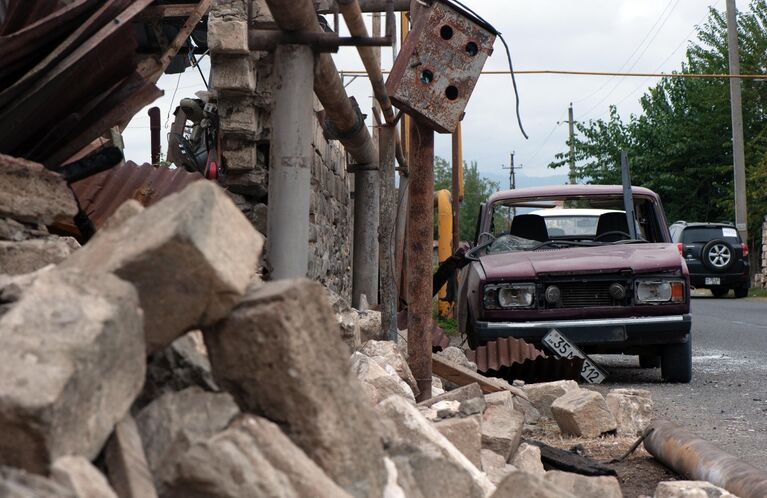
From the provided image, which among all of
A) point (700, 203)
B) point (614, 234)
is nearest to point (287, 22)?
point (614, 234)

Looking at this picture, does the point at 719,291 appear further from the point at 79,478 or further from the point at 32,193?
the point at 79,478

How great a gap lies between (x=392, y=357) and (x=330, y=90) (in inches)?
72.4

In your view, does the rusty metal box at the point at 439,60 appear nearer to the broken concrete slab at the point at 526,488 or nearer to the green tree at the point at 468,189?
the broken concrete slab at the point at 526,488

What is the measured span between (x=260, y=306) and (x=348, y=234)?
10.3m

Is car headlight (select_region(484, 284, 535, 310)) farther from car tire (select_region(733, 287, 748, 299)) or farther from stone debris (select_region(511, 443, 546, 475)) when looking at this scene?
car tire (select_region(733, 287, 748, 299))

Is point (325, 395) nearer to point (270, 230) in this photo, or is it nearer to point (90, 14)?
point (90, 14)

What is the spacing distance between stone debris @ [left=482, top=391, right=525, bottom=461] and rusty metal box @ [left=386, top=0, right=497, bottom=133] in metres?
1.78

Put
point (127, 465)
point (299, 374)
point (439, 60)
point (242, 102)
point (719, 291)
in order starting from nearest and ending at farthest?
point (127, 465)
point (299, 374)
point (439, 60)
point (242, 102)
point (719, 291)

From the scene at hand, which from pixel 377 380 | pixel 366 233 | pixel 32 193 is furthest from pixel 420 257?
pixel 366 233

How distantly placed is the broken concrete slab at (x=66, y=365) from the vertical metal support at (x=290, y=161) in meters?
3.20

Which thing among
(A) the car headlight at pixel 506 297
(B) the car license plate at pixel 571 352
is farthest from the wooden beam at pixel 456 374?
(A) the car headlight at pixel 506 297

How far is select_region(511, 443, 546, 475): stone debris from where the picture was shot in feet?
14.1

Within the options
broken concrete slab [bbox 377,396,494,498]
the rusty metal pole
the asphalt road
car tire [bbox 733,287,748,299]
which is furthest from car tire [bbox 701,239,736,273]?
broken concrete slab [bbox 377,396,494,498]

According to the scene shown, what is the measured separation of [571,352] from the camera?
26.2 feet
